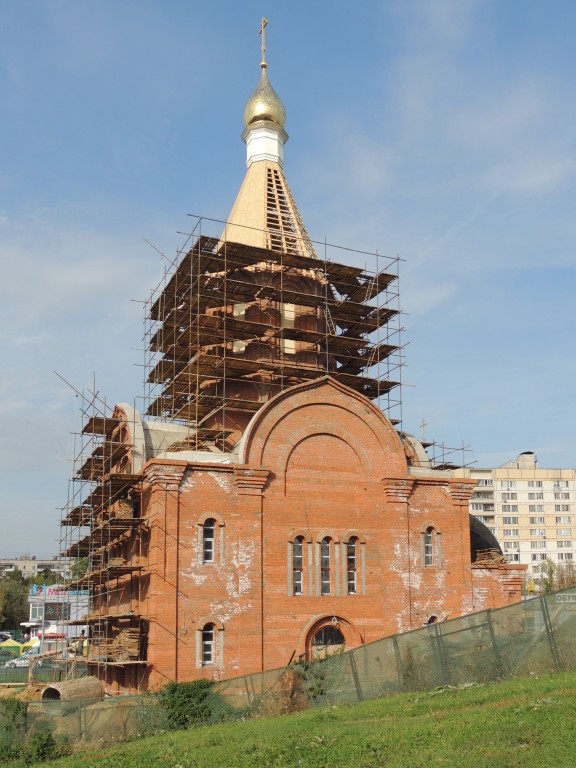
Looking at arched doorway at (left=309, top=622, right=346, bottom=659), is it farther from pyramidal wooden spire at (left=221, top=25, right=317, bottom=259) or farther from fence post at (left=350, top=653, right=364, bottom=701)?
pyramidal wooden spire at (left=221, top=25, right=317, bottom=259)

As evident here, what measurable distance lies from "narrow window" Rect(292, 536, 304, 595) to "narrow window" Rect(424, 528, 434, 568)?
14.9ft

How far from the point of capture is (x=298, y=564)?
2642 centimetres

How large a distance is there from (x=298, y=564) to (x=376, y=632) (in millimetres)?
3282

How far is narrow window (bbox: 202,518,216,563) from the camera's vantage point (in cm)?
2511

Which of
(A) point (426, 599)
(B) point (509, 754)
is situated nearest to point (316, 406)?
(A) point (426, 599)

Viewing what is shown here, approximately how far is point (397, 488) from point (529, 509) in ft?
177

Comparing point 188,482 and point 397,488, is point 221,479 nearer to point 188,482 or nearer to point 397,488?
point 188,482

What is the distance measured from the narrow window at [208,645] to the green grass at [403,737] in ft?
21.4

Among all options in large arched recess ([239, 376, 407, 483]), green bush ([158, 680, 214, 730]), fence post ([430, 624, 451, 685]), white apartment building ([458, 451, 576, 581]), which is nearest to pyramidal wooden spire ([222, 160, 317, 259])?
large arched recess ([239, 376, 407, 483])

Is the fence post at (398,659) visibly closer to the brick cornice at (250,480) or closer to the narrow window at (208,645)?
the narrow window at (208,645)

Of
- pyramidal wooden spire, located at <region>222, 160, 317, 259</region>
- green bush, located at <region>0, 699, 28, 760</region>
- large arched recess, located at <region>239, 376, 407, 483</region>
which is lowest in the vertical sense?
green bush, located at <region>0, 699, 28, 760</region>

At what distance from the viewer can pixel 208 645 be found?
24516 millimetres

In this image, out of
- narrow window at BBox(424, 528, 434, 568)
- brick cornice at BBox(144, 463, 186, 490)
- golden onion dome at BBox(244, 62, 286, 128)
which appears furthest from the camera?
golden onion dome at BBox(244, 62, 286, 128)

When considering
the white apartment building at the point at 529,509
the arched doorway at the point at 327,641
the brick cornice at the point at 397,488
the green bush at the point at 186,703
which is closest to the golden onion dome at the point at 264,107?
the brick cornice at the point at 397,488
